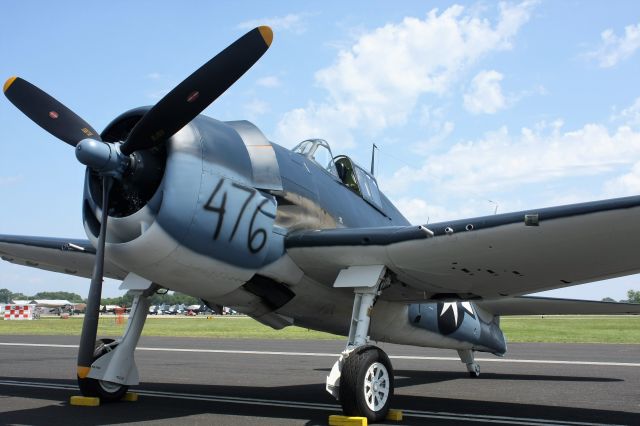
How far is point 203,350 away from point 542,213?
53.2 feet

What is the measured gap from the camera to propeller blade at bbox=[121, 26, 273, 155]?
6504mm

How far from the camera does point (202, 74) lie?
6613mm

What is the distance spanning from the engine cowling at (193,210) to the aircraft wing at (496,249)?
0.77 m

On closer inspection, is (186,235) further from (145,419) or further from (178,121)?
(145,419)

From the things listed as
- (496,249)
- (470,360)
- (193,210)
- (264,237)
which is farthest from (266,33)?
→ (470,360)

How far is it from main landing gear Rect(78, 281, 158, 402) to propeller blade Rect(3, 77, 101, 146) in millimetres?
2242

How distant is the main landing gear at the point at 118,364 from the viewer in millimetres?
8438

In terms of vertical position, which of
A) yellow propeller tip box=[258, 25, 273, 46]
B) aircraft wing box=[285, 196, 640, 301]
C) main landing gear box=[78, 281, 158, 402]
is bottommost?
main landing gear box=[78, 281, 158, 402]

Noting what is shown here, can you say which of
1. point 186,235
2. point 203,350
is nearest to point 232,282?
point 186,235

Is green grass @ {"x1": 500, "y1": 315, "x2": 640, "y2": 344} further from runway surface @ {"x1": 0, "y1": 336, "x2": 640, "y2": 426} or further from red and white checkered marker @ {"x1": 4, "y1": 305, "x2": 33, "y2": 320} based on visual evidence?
red and white checkered marker @ {"x1": 4, "y1": 305, "x2": 33, "y2": 320}

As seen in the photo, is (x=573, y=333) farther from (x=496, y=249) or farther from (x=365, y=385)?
(x=365, y=385)

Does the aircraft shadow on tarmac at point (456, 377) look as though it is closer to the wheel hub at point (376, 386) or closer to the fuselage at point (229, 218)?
the fuselage at point (229, 218)

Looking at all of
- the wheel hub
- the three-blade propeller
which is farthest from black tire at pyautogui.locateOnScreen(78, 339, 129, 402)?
the wheel hub

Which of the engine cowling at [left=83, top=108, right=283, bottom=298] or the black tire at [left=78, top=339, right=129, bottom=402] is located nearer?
the engine cowling at [left=83, top=108, right=283, bottom=298]
